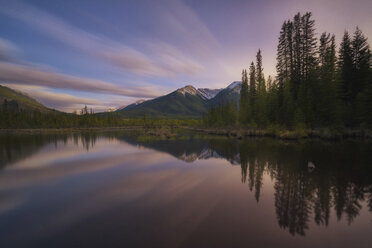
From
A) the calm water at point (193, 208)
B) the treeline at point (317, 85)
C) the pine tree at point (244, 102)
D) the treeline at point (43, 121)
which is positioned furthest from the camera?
the treeline at point (43, 121)

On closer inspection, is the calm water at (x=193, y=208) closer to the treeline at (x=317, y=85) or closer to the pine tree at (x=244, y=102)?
the treeline at (x=317, y=85)

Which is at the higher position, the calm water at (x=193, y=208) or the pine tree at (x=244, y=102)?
the pine tree at (x=244, y=102)

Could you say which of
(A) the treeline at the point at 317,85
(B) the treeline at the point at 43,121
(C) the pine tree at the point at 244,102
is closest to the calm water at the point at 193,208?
(A) the treeline at the point at 317,85

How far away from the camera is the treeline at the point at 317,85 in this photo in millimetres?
40094

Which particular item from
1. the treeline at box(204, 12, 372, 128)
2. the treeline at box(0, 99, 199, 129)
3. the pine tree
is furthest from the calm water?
the treeline at box(0, 99, 199, 129)

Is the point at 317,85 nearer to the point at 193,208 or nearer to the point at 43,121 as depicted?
the point at 193,208

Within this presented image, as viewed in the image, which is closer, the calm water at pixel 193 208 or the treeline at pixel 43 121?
the calm water at pixel 193 208

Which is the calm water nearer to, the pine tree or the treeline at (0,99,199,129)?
the pine tree

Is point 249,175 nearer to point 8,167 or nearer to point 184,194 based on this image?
point 184,194

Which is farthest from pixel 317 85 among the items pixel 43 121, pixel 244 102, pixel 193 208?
pixel 43 121

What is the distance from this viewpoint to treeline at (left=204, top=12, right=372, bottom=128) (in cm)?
4009

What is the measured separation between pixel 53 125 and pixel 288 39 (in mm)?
142243

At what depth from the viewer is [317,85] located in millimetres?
43875

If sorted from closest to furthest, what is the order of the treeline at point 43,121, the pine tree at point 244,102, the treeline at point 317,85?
the treeline at point 317,85 → the pine tree at point 244,102 → the treeline at point 43,121
